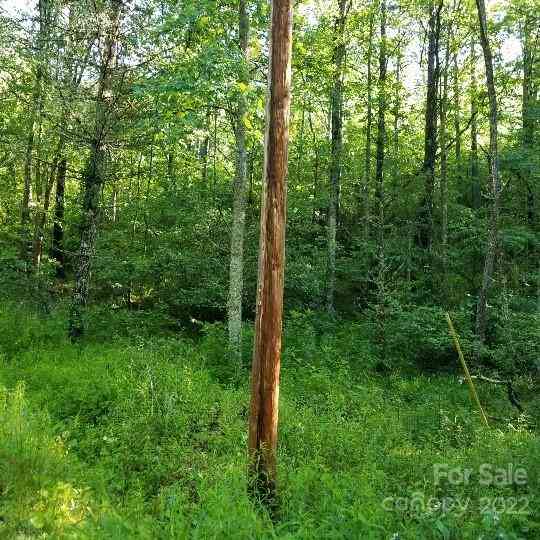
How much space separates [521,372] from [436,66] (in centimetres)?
1214

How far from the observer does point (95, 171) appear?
9.98 metres

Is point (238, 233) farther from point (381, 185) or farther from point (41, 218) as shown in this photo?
point (41, 218)

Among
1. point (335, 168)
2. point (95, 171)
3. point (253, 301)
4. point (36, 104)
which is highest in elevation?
point (36, 104)

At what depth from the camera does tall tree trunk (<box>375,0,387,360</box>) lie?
35.6 feet

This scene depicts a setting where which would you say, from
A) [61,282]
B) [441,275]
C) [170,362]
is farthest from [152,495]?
[61,282]

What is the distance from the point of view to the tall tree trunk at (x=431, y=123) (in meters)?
15.1

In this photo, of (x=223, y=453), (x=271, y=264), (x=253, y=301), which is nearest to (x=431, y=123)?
(x=253, y=301)

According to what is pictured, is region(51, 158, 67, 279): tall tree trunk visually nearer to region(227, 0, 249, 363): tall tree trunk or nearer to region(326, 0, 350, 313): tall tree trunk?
region(227, 0, 249, 363): tall tree trunk

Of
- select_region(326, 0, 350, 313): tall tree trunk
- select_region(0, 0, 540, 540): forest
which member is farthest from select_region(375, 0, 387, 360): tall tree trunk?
select_region(326, 0, 350, 313): tall tree trunk

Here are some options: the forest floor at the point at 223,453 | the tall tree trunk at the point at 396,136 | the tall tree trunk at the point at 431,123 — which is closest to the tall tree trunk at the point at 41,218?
the forest floor at the point at 223,453

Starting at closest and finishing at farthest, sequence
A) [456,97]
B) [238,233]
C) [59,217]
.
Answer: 1. [238,233]
2. [59,217]
3. [456,97]

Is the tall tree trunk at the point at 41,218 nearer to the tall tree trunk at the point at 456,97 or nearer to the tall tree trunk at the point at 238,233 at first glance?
the tall tree trunk at the point at 238,233

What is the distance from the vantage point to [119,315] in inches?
460

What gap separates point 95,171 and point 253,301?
5523mm
